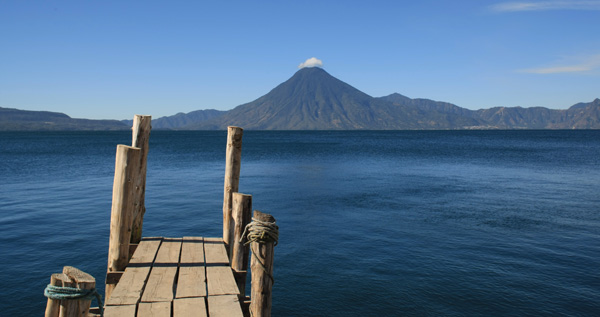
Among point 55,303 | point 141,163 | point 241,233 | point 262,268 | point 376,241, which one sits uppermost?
point 141,163

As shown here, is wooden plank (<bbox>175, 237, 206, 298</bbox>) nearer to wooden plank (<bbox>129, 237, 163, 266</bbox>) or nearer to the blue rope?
wooden plank (<bbox>129, 237, 163, 266</bbox>)

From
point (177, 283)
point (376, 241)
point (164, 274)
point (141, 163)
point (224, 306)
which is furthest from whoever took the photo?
point (376, 241)

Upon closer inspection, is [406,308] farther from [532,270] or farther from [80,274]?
[80,274]

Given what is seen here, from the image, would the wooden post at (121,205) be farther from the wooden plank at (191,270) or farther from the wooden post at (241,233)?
the wooden post at (241,233)

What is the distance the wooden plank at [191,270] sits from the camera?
5.75 m

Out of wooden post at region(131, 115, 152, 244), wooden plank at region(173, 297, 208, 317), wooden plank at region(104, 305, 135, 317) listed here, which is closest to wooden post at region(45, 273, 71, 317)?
wooden plank at region(104, 305, 135, 317)

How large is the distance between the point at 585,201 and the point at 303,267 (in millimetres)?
22593

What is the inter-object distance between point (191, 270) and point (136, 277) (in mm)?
903

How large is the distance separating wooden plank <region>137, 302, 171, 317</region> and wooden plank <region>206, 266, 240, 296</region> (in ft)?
2.21

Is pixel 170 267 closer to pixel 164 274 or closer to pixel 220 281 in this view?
pixel 164 274

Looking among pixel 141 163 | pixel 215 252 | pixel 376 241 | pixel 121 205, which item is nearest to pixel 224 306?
pixel 215 252

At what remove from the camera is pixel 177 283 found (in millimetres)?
6168

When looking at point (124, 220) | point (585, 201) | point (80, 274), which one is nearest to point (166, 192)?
point (124, 220)

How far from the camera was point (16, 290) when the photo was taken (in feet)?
36.9
